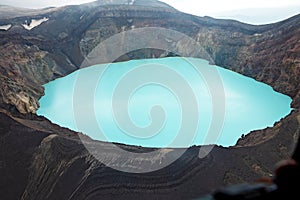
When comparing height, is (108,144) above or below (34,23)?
above

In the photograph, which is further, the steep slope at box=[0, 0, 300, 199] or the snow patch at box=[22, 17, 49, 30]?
the snow patch at box=[22, 17, 49, 30]

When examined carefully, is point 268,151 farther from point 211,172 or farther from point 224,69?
point 224,69

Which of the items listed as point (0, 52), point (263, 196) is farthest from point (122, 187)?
point (0, 52)

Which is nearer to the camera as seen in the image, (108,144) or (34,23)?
(108,144)

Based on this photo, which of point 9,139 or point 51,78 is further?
point 51,78

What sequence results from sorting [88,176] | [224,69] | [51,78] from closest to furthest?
[88,176] < [51,78] < [224,69]

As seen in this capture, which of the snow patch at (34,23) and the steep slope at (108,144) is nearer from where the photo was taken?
the steep slope at (108,144)

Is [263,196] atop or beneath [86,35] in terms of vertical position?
atop

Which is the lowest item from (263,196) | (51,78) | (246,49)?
(51,78)
